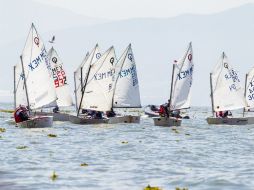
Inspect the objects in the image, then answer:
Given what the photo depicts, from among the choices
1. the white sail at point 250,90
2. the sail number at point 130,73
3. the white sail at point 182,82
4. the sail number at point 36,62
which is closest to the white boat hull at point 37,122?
the sail number at point 36,62

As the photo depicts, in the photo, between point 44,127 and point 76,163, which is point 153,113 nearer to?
point 44,127

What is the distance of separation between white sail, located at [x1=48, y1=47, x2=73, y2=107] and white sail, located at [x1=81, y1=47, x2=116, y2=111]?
1599 centimetres

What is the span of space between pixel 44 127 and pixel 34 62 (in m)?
7.22

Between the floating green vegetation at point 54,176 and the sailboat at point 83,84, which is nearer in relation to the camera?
the floating green vegetation at point 54,176

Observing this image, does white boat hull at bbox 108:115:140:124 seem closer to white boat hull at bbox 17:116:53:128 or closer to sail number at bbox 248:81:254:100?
white boat hull at bbox 17:116:53:128

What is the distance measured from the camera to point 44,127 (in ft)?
221

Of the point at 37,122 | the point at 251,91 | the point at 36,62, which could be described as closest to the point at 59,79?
the point at 36,62

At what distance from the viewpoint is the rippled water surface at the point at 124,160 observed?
3297 centimetres

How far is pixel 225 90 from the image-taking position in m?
88.1

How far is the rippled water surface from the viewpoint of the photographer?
3297 cm

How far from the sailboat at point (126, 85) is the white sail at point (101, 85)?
3.94 metres

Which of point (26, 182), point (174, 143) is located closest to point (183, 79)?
point (174, 143)

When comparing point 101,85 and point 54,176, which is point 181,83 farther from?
point 54,176

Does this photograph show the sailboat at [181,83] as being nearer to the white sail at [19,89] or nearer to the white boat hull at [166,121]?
the white boat hull at [166,121]
